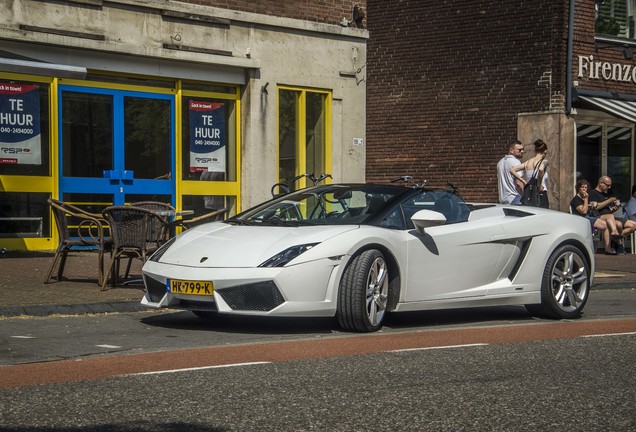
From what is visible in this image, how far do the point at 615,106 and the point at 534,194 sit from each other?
341 inches

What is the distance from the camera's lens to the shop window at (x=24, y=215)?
15.4m

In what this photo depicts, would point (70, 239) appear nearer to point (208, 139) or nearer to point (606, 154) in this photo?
point (208, 139)

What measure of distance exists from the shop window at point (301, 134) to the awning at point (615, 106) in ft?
20.7

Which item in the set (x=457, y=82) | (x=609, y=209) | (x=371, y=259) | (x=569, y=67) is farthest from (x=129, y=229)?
(x=457, y=82)

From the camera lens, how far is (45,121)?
1579 centimetres

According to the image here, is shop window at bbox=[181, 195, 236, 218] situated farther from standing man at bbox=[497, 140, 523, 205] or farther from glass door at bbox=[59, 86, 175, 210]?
standing man at bbox=[497, 140, 523, 205]

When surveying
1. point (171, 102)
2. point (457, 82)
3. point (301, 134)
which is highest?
point (457, 82)

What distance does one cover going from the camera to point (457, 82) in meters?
24.5

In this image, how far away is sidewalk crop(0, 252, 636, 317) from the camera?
33.1ft

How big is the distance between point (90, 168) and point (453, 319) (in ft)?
25.7

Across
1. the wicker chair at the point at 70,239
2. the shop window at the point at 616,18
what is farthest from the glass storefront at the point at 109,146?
the shop window at the point at 616,18

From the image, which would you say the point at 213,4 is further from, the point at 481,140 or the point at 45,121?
the point at 481,140

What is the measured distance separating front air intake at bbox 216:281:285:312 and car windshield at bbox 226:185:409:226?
1.03m

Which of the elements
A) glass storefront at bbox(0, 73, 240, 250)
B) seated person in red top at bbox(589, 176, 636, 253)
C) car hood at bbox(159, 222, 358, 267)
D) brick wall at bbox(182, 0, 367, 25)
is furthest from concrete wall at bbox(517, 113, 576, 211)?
car hood at bbox(159, 222, 358, 267)
